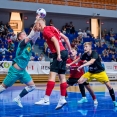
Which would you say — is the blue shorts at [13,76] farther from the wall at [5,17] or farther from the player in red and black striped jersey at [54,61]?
the wall at [5,17]

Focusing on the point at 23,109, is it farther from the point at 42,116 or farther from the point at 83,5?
the point at 83,5

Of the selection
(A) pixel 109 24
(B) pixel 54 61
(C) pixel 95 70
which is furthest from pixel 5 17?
(B) pixel 54 61

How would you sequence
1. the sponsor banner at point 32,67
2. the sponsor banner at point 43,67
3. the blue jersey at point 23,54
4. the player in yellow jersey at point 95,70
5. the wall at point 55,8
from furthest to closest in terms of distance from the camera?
the wall at point 55,8 < the sponsor banner at point 43,67 < the sponsor banner at point 32,67 < the player in yellow jersey at point 95,70 < the blue jersey at point 23,54

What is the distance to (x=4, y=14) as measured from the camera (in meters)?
26.2

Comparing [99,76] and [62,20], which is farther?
[62,20]

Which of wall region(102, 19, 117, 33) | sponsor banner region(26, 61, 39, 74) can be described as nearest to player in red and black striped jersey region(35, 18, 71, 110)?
sponsor banner region(26, 61, 39, 74)

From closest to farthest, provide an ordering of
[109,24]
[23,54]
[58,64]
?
[58,64]
[23,54]
[109,24]

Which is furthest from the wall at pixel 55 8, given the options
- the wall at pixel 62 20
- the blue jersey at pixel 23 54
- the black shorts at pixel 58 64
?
the black shorts at pixel 58 64

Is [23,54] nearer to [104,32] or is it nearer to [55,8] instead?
[55,8]

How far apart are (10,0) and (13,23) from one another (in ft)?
11.6

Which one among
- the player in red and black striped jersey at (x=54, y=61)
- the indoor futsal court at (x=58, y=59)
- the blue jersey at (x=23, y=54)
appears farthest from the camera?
the blue jersey at (x=23, y=54)

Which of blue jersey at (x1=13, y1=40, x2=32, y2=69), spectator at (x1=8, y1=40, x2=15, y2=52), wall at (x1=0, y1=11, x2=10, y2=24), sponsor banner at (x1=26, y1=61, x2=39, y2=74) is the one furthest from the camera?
wall at (x1=0, y1=11, x2=10, y2=24)

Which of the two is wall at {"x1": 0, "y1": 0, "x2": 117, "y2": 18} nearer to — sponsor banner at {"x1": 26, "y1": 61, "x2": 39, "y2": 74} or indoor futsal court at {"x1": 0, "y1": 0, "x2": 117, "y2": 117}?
indoor futsal court at {"x1": 0, "y1": 0, "x2": 117, "y2": 117}

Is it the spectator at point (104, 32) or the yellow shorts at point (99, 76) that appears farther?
the spectator at point (104, 32)
